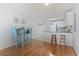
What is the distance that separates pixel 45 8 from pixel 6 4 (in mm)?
755

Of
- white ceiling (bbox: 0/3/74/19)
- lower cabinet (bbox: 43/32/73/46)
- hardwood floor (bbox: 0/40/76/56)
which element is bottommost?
hardwood floor (bbox: 0/40/76/56)

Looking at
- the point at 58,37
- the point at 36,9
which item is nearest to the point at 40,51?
the point at 58,37

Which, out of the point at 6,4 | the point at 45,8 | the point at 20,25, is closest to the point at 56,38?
the point at 45,8

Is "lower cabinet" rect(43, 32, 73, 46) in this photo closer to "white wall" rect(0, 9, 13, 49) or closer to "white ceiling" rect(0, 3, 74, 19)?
"white ceiling" rect(0, 3, 74, 19)

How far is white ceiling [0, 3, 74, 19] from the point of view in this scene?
1911 millimetres

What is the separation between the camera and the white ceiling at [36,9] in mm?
1911

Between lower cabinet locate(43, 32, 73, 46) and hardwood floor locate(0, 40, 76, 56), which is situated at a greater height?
lower cabinet locate(43, 32, 73, 46)

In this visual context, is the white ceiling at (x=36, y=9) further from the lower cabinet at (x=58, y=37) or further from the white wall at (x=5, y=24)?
the lower cabinet at (x=58, y=37)

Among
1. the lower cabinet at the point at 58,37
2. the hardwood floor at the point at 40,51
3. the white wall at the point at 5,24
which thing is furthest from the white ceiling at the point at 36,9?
the hardwood floor at the point at 40,51

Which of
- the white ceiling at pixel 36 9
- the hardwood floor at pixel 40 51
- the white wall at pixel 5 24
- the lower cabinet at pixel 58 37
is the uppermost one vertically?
the white ceiling at pixel 36 9

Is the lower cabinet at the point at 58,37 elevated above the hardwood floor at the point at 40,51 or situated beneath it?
elevated above

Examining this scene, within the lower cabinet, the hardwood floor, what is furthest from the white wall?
the lower cabinet

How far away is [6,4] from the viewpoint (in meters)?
1.89

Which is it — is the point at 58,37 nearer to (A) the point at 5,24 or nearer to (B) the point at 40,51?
(B) the point at 40,51
